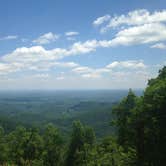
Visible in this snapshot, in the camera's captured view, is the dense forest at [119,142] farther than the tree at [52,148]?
No

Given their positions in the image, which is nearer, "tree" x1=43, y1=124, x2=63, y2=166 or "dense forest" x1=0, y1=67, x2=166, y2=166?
"dense forest" x1=0, y1=67, x2=166, y2=166

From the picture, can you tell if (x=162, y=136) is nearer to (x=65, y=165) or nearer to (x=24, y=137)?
(x=65, y=165)

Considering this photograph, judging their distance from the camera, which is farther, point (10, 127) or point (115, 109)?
point (10, 127)

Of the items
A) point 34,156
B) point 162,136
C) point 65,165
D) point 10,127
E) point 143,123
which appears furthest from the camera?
point 10,127

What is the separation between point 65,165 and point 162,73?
18.4 m

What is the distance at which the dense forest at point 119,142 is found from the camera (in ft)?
67.9

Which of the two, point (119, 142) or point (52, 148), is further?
point (52, 148)

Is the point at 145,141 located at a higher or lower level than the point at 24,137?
higher

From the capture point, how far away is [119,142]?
1256 inches

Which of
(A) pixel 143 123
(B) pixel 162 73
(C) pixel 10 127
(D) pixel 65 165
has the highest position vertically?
(B) pixel 162 73

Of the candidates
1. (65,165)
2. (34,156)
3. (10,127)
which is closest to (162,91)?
(65,165)

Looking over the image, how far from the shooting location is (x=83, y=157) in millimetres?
34906

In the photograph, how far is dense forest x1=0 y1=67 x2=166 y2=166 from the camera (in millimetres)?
20688

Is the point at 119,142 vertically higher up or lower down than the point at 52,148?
higher up
